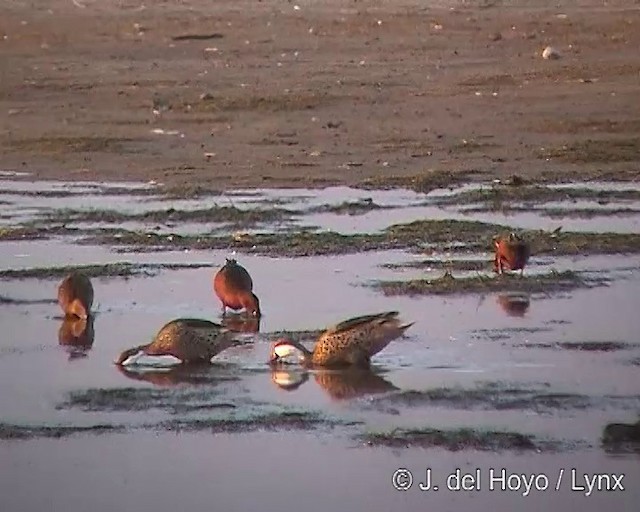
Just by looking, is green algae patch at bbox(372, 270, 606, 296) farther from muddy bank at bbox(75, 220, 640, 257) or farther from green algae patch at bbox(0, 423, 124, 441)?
green algae patch at bbox(0, 423, 124, 441)

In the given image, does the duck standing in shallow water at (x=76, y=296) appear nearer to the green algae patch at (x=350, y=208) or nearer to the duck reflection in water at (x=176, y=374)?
the duck reflection in water at (x=176, y=374)

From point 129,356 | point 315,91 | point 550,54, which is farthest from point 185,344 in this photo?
point 550,54

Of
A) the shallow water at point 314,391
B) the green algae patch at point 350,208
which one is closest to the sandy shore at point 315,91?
the green algae patch at point 350,208

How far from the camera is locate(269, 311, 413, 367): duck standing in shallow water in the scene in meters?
8.83

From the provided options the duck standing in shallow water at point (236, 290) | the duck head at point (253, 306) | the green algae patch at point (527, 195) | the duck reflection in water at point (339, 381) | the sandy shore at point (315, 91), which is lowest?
the duck reflection in water at point (339, 381)

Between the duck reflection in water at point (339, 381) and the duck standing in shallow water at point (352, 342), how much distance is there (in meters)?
0.06

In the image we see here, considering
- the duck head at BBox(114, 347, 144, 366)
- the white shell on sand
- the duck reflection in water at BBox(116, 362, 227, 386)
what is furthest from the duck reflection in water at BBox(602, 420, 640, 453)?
the white shell on sand

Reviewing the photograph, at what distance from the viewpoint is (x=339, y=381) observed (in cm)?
873

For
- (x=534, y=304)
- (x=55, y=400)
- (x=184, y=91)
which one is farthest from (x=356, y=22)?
(x=55, y=400)

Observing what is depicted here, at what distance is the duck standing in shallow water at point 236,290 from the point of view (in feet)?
32.9

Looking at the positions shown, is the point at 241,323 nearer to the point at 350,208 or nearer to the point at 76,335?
the point at 76,335

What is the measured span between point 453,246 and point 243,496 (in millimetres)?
4990

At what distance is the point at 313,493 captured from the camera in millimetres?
7191

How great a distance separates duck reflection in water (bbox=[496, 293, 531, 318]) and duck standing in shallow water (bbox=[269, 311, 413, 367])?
1356 mm
